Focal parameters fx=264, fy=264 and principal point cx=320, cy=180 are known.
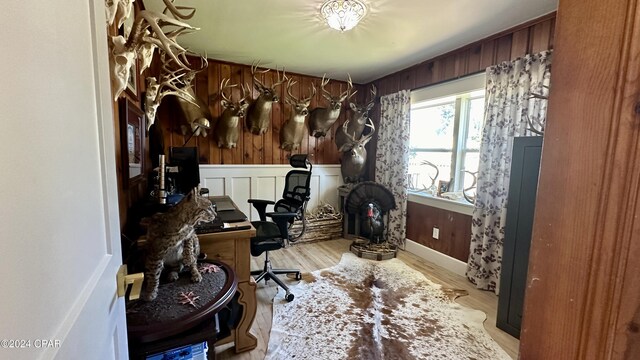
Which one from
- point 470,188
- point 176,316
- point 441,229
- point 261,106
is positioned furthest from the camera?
point 261,106

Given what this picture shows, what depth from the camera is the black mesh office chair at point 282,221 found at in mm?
2387

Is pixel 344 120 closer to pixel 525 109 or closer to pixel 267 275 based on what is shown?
pixel 525 109

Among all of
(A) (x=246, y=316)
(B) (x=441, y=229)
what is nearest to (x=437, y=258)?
(B) (x=441, y=229)

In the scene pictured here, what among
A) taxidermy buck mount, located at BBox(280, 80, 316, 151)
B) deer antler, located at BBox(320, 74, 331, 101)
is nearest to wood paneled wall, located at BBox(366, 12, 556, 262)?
deer antler, located at BBox(320, 74, 331, 101)

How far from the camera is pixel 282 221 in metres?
2.50

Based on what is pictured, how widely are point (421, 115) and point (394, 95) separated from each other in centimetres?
48

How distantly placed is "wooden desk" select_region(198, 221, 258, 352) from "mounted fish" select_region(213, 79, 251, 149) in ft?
6.88

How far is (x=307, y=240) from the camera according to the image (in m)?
3.90

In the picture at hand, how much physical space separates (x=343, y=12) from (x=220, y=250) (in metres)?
1.95

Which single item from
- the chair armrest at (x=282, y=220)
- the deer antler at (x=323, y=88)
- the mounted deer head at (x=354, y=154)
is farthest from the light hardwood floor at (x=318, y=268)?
the deer antler at (x=323, y=88)

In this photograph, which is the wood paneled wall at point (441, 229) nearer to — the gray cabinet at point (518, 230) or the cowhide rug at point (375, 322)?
the cowhide rug at point (375, 322)

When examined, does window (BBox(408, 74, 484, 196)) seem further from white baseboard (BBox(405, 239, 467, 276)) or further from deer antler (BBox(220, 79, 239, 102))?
deer antler (BBox(220, 79, 239, 102))

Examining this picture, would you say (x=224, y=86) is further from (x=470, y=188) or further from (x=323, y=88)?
(x=470, y=188)

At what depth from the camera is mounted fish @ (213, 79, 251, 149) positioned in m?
3.38
